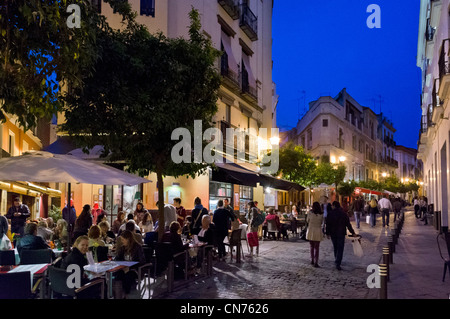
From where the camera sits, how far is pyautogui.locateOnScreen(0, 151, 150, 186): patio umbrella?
7.31 meters

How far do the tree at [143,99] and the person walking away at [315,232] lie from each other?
3.25m

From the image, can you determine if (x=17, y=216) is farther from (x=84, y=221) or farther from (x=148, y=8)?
(x=148, y=8)

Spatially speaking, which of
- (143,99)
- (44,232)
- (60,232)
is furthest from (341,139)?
(44,232)

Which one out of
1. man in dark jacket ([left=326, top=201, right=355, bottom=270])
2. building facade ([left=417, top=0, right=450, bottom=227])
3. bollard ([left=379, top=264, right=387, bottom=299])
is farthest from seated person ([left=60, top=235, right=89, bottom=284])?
building facade ([left=417, top=0, right=450, bottom=227])

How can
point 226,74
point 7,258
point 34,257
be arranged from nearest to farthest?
point 7,258 < point 34,257 < point 226,74

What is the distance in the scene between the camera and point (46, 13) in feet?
20.9

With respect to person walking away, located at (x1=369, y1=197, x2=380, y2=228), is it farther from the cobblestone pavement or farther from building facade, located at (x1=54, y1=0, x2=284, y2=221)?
the cobblestone pavement

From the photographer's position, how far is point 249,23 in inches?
990

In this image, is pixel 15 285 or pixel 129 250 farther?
pixel 129 250

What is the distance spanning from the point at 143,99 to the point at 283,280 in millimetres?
4933

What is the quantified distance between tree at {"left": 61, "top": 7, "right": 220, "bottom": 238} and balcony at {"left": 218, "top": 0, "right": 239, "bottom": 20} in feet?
36.6
